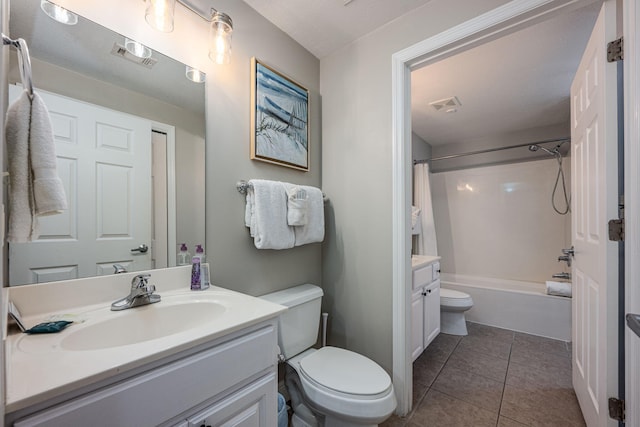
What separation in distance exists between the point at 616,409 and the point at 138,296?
6.24ft

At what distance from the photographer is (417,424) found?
56.3 inches

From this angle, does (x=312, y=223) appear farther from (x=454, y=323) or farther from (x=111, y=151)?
(x=454, y=323)

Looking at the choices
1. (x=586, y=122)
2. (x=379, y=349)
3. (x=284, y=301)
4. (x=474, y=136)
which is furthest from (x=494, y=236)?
(x=284, y=301)

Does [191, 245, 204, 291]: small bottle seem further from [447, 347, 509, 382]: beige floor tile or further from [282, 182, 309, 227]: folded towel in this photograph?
[447, 347, 509, 382]: beige floor tile

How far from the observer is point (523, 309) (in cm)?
259

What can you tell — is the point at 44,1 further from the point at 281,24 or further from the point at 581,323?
the point at 581,323

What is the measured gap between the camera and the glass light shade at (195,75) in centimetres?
122

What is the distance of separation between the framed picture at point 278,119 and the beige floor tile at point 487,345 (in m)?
2.13

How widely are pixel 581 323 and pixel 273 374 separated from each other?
1673 mm

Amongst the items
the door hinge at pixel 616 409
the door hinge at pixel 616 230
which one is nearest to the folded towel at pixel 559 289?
the door hinge at pixel 616 409

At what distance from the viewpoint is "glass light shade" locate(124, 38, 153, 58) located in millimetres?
1050

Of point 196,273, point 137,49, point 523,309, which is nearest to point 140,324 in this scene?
point 196,273

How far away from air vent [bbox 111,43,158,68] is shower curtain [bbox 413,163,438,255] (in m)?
2.88

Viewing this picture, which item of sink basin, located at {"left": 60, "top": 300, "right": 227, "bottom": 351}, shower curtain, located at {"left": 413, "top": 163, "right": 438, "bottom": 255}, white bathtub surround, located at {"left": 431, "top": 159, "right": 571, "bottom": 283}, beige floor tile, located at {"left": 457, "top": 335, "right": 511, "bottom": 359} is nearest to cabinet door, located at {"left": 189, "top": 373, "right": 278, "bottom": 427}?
sink basin, located at {"left": 60, "top": 300, "right": 227, "bottom": 351}
